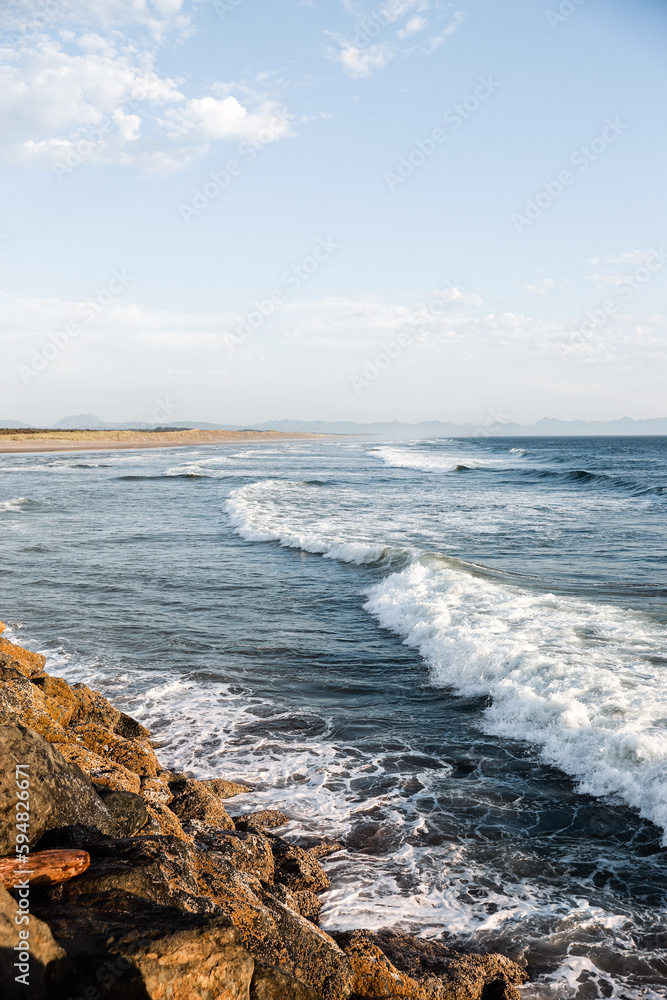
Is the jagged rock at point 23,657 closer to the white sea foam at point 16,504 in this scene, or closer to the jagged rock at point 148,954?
the jagged rock at point 148,954

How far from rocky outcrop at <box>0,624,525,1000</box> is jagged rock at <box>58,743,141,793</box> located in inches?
0.6

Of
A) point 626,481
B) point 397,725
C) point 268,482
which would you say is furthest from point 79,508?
point 626,481

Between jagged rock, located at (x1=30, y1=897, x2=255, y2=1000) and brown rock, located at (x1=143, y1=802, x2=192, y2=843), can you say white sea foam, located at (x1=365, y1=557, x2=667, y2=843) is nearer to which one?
brown rock, located at (x1=143, y1=802, x2=192, y2=843)

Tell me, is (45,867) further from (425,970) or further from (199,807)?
(425,970)

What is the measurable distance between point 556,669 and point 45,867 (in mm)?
6832

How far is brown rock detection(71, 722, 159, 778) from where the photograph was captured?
5633 millimetres

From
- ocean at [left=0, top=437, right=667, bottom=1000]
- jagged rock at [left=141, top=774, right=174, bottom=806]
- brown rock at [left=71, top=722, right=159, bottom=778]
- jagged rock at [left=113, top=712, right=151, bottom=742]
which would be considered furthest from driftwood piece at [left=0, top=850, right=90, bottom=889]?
jagged rock at [left=113, top=712, right=151, bottom=742]

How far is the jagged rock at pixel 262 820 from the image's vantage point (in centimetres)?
523

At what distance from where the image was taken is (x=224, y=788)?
233 inches

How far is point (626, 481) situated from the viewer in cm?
3775

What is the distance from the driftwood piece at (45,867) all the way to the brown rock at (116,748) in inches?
90.8

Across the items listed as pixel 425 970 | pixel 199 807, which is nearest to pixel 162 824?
pixel 199 807

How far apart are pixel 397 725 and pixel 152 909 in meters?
4.69

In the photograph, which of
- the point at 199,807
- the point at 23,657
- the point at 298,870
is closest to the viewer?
the point at 298,870
